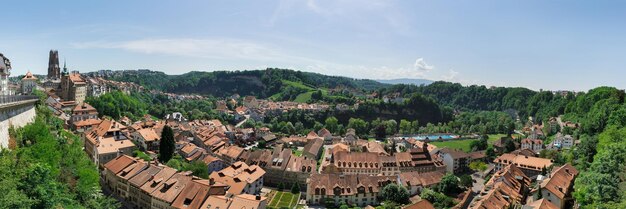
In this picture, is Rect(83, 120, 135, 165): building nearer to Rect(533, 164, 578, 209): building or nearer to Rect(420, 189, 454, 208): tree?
Rect(420, 189, 454, 208): tree

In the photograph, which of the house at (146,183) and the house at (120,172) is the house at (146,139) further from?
the house at (146,183)

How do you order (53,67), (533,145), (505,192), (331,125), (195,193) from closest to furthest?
(195,193) → (505,192) → (533,145) → (53,67) → (331,125)

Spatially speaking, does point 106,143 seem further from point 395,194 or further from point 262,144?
point 262,144

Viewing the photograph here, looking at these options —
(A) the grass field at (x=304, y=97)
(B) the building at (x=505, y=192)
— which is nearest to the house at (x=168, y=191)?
(B) the building at (x=505, y=192)

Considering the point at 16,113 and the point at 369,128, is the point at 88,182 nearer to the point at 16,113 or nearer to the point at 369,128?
the point at 16,113

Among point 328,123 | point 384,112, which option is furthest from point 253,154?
point 384,112

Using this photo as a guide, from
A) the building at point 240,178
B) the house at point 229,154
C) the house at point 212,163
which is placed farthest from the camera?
the house at point 229,154

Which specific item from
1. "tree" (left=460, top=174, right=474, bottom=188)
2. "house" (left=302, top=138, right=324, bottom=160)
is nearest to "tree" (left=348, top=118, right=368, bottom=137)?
"house" (left=302, top=138, right=324, bottom=160)

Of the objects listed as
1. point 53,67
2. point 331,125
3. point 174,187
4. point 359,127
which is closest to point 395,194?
point 174,187
